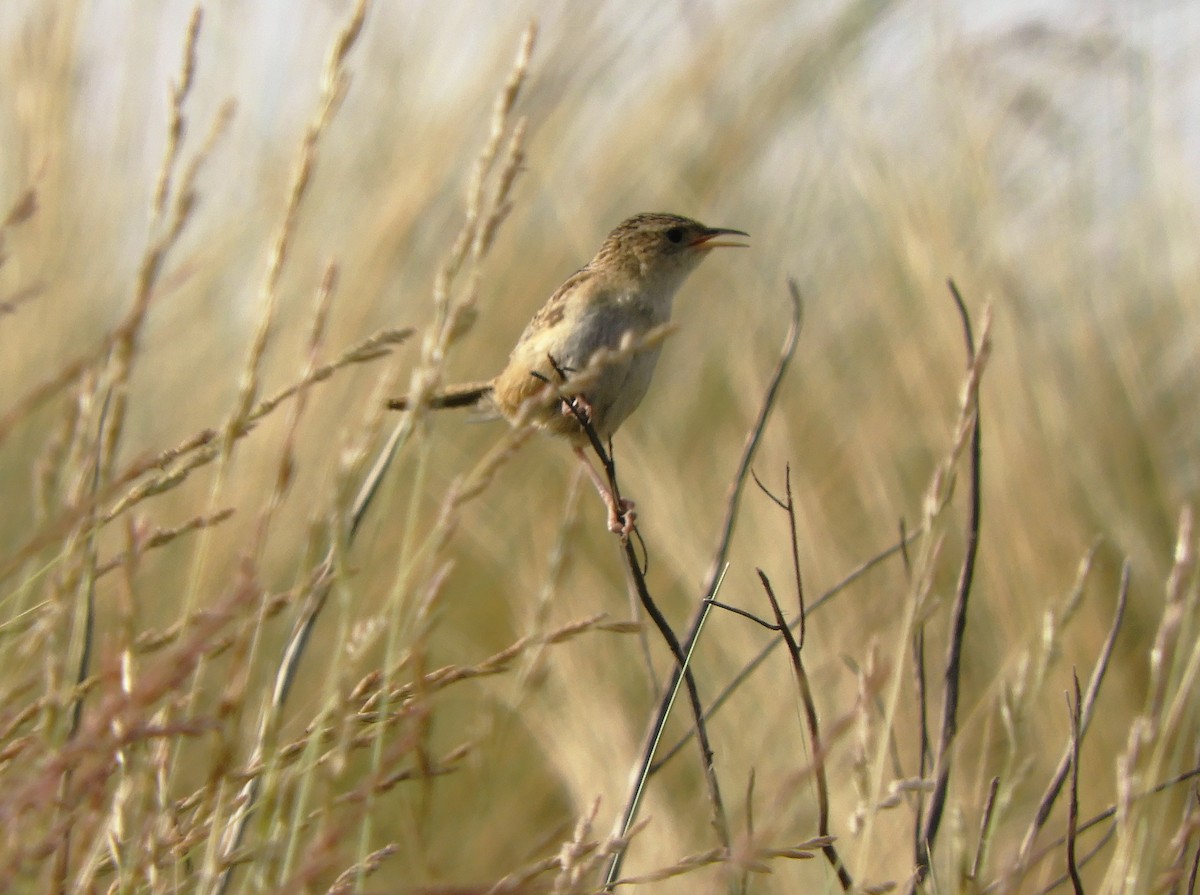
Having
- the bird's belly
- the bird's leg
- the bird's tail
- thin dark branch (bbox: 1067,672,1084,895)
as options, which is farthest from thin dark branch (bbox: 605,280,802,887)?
the bird's tail

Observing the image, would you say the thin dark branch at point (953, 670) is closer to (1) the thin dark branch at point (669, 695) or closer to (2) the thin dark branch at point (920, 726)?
(2) the thin dark branch at point (920, 726)

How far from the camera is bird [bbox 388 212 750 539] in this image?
2449 millimetres

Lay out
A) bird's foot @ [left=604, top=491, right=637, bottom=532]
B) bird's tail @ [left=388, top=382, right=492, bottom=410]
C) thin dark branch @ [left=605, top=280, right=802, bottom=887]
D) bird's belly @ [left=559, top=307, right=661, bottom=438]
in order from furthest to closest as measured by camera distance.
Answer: bird's tail @ [left=388, top=382, right=492, bottom=410] → bird's belly @ [left=559, top=307, right=661, bottom=438] → bird's foot @ [left=604, top=491, right=637, bottom=532] → thin dark branch @ [left=605, top=280, right=802, bottom=887]

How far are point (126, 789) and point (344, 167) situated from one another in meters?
3.29

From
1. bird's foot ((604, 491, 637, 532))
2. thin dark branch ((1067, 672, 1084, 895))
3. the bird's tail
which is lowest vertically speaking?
thin dark branch ((1067, 672, 1084, 895))

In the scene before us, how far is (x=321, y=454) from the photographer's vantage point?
3.88 metres

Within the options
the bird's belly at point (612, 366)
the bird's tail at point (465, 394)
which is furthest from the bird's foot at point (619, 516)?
the bird's tail at point (465, 394)

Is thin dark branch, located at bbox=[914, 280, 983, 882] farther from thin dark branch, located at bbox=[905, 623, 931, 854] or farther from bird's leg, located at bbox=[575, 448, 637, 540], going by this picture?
bird's leg, located at bbox=[575, 448, 637, 540]

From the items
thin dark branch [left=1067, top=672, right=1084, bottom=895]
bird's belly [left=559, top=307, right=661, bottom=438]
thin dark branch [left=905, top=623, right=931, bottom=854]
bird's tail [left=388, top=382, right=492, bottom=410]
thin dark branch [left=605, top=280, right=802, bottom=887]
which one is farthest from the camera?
bird's tail [left=388, top=382, right=492, bottom=410]

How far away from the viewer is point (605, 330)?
8.50 feet

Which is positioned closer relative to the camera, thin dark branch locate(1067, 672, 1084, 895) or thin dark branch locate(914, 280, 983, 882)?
thin dark branch locate(1067, 672, 1084, 895)

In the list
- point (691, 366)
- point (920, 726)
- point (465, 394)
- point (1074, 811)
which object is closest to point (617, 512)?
point (920, 726)

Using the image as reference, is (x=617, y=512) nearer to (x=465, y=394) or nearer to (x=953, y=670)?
(x=953, y=670)

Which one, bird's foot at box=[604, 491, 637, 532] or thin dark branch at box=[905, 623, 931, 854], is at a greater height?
bird's foot at box=[604, 491, 637, 532]
